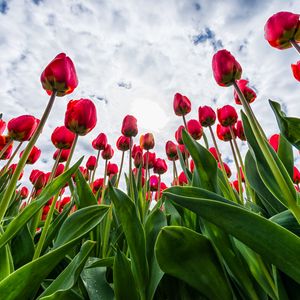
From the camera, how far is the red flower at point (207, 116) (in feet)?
4.83

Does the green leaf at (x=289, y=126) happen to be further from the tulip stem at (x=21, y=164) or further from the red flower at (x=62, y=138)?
the red flower at (x=62, y=138)

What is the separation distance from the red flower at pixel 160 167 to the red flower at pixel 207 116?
2.28 feet

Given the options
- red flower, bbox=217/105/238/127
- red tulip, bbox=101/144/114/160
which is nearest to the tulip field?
red flower, bbox=217/105/238/127

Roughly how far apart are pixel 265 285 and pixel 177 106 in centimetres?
106

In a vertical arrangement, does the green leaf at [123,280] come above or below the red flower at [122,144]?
below

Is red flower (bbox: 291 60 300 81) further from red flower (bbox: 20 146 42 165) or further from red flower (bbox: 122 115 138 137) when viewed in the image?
red flower (bbox: 20 146 42 165)

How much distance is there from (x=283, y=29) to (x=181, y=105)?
0.61 meters

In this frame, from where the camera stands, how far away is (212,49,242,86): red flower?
882mm

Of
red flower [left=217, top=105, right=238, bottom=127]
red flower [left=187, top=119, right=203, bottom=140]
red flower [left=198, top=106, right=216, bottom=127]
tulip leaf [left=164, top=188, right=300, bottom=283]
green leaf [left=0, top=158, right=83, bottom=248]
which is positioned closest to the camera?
tulip leaf [left=164, top=188, right=300, bottom=283]

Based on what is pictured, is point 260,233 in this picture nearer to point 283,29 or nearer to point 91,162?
point 283,29

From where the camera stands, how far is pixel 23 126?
1.11 m

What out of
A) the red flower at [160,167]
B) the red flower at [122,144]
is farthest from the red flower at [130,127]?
the red flower at [160,167]

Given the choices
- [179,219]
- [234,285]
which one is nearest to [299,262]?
[234,285]

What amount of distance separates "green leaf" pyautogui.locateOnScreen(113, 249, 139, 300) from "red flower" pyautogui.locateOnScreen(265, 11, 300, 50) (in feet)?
3.49
